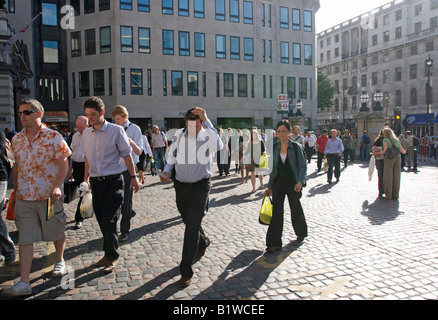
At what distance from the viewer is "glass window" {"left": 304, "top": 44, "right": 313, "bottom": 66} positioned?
42625 mm

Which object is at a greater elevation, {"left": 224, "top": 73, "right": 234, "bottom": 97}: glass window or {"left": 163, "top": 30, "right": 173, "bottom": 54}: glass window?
{"left": 163, "top": 30, "right": 173, "bottom": 54}: glass window

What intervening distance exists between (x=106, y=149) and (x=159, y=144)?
408 inches

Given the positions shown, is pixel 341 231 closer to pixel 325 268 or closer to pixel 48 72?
pixel 325 268

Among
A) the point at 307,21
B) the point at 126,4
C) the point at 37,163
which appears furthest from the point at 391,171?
the point at 307,21

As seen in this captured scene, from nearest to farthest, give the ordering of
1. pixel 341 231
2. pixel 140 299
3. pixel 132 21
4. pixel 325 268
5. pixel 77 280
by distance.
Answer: pixel 140 299, pixel 77 280, pixel 325 268, pixel 341 231, pixel 132 21

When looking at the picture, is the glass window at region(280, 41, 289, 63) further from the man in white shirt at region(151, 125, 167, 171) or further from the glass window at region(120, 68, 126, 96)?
the man in white shirt at region(151, 125, 167, 171)

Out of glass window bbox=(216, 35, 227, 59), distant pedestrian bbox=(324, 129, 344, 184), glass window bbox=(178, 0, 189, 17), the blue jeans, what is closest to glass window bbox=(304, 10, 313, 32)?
glass window bbox=(216, 35, 227, 59)

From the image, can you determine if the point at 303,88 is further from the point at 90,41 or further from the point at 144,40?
the point at 90,41

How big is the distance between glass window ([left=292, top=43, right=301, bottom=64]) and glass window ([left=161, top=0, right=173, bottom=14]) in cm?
1438

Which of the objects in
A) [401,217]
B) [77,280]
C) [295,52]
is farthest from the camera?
[295,52]

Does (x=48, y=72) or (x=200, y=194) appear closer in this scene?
(x=200, y=194)

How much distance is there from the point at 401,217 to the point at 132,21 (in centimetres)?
3265

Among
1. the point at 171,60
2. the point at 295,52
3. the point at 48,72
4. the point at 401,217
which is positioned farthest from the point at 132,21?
the point at 401,217

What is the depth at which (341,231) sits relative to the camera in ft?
20.9
